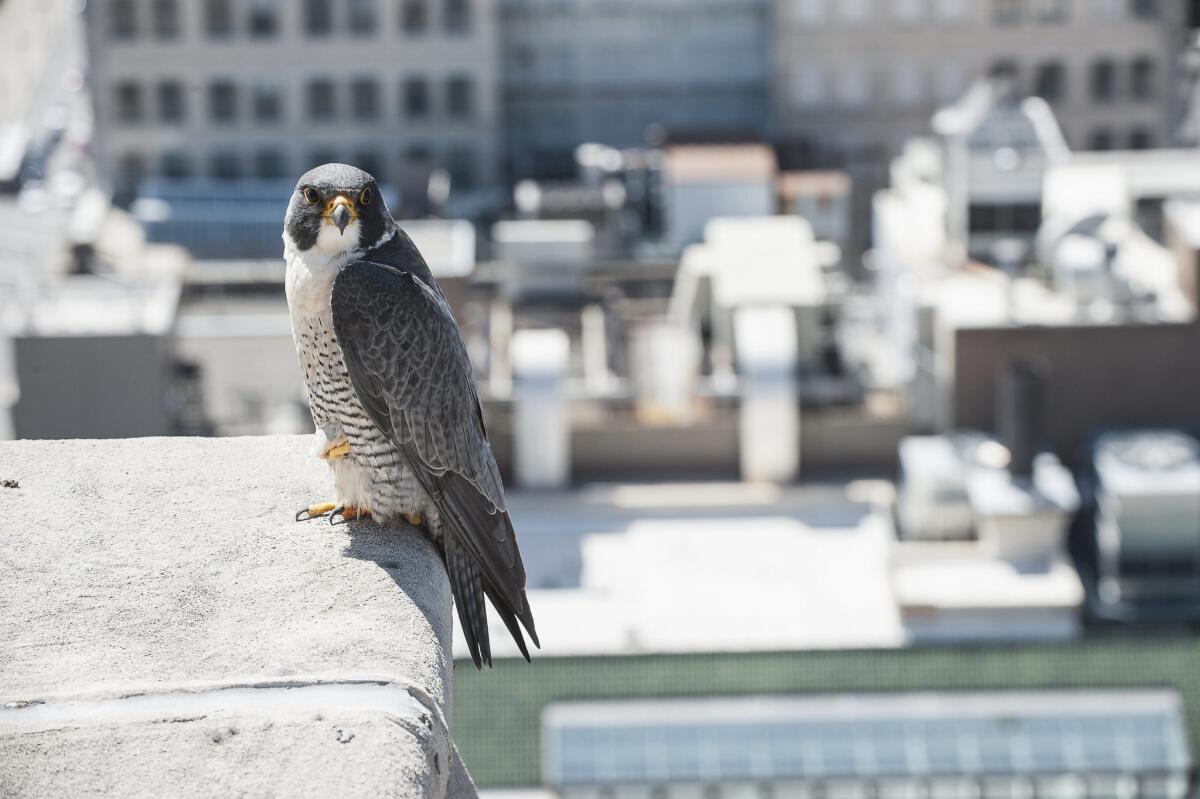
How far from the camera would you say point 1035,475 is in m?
59.6

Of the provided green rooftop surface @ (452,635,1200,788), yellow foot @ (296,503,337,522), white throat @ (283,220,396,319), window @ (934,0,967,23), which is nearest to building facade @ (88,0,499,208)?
window @ (934,0,967,23)

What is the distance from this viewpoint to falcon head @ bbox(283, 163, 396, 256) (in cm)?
1155

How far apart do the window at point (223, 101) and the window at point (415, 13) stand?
8327 millimetres

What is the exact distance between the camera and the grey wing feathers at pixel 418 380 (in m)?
11.4

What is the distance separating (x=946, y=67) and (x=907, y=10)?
342 cm

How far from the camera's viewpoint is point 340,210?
37.7ft

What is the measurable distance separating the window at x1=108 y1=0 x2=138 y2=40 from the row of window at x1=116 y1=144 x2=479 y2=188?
5.77 meters

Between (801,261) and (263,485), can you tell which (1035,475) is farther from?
(263,485)

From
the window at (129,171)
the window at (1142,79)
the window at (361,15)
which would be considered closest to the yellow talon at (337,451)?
the window at (361,15)

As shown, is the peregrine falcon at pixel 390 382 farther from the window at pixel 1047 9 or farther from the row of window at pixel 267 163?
the window at pixel 1047 9

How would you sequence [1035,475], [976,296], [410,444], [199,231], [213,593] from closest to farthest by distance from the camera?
[213,593] < [410,444] < [1035,475] < [976,296] < [199,231]

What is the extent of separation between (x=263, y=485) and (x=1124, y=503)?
157ft

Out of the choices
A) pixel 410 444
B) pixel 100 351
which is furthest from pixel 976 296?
pixel 410 444

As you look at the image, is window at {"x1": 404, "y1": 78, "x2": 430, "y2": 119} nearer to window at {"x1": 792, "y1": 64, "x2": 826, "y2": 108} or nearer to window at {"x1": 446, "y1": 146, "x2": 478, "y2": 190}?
window at {"x1": 446, "y1": 146, "x2": 478, "y2": 190}
